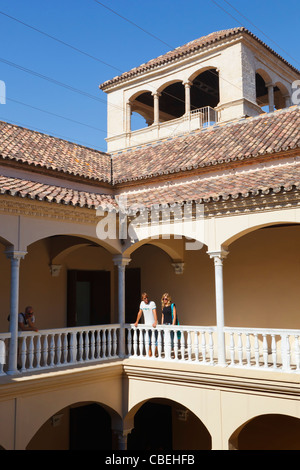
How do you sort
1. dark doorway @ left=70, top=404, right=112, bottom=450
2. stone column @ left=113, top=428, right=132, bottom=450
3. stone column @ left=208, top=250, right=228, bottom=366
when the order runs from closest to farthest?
stone column @ left=208, top=250, right=228, bottom=366 < stone column @ left=113, top=428, right=132, bottom=450 < dark doorway @ left=70, top=404, right=112, bottom=450

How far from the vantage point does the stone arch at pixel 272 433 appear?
33.2ft

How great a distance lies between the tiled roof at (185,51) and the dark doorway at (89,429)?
1293cm

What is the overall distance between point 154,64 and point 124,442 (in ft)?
46.6

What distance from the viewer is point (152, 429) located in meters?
11.9

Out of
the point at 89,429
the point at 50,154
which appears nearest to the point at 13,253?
the point at 50,154

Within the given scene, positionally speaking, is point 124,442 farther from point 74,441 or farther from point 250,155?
point 250,155

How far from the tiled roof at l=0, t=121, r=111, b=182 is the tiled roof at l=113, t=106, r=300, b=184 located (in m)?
0.68

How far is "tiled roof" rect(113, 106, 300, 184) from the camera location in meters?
11.1

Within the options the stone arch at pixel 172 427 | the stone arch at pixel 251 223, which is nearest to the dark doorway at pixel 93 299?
the stone arch at pixel 172 427

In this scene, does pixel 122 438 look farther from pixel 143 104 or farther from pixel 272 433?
pixel 143 104

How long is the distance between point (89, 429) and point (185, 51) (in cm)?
1351

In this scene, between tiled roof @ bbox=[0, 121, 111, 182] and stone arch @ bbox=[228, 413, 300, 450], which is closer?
stone arch @ bbox=[228, 413, 300, 450]

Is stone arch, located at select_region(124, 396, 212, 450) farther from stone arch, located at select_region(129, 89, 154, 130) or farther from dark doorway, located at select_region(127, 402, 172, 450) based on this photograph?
stone arch, located at select_region(129, 89, 154, 130)

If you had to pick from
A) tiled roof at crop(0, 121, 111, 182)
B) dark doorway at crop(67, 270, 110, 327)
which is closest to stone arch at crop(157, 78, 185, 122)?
tiled roof at crop(0, 121, 111, 182)
